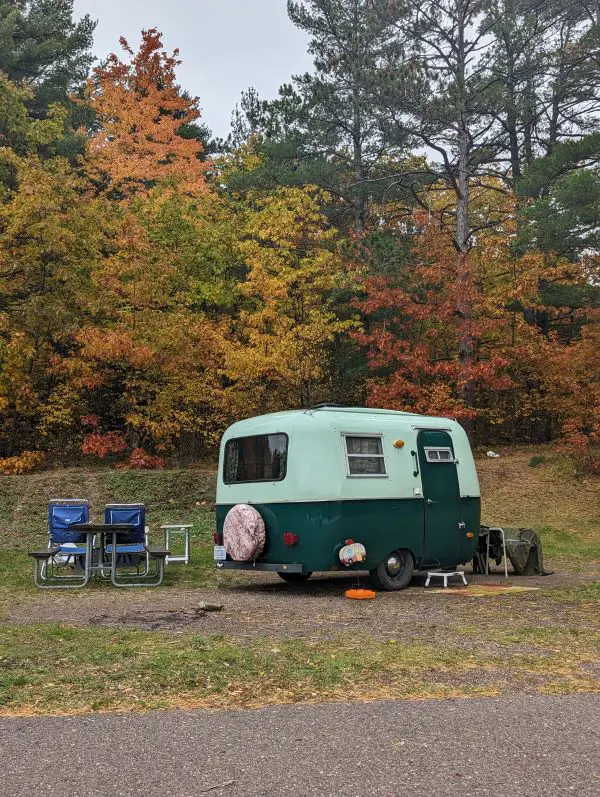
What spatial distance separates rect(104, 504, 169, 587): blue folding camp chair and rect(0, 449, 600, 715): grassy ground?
0.32 meters

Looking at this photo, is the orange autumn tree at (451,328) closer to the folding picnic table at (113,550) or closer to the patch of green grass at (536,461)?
the patch of green grass at (536,461)

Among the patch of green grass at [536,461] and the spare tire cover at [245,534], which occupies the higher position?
the patch of green grass at [536,461]

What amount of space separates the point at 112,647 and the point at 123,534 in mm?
4892

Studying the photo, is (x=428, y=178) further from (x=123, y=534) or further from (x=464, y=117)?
(x=123, y=534)

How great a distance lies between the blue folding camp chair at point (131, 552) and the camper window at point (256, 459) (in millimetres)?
1385

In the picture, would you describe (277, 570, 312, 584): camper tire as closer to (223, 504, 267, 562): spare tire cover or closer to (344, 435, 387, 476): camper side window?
(223, 504, 267, 562): spare tire cover

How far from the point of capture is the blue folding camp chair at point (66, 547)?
35.2 ft

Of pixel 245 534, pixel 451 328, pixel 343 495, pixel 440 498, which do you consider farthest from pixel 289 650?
pixel 451 328

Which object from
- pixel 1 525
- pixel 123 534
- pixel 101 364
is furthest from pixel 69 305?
pixel 123 534

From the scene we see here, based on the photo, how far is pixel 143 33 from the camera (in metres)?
30.5

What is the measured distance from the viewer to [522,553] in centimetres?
1208

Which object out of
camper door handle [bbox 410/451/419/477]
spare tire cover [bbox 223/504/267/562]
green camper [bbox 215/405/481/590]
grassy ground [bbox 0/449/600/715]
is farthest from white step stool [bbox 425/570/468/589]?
spare tire cover [bbox 223/504/267/562]

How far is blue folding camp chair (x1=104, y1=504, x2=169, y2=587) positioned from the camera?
10633 mm

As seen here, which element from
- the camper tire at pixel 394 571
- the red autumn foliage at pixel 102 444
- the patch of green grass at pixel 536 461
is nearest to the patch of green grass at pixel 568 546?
the patch of green grass at pixel 536 461
